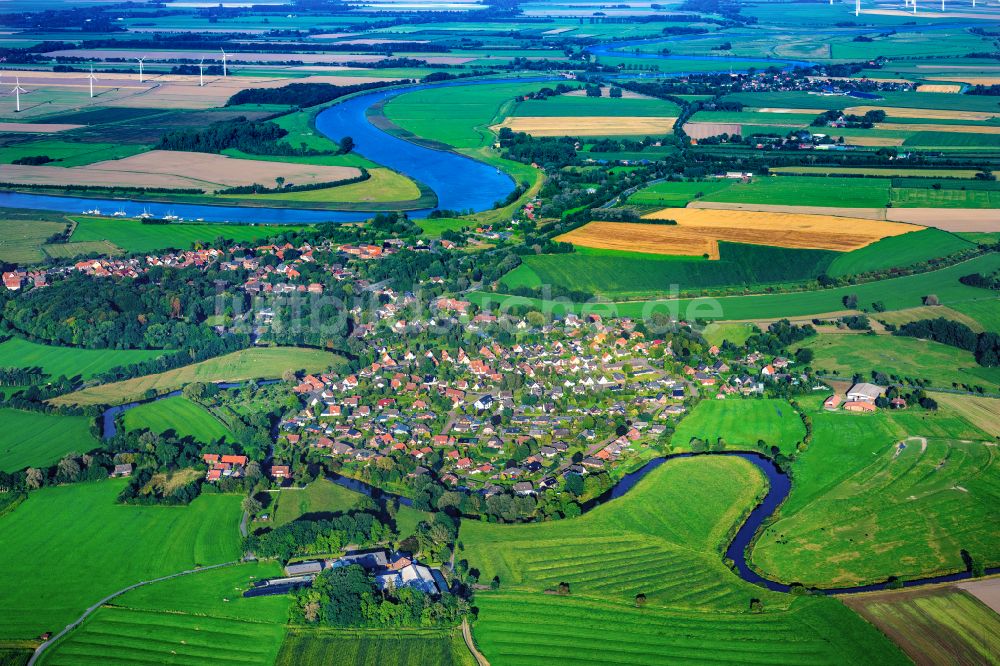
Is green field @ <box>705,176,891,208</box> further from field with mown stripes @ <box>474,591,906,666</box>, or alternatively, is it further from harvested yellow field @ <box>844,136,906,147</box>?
field with mown stripes @ <box>474,591,906,666</box>

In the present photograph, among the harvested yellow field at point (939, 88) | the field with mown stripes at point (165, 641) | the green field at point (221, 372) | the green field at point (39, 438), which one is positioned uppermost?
the harvested yellow field at point (939, 88)

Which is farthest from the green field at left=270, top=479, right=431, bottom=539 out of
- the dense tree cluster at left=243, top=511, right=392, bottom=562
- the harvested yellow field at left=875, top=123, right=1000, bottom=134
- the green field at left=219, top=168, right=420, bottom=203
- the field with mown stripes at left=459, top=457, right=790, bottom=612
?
the harvested yellow field at left=875, top=123, right=1000, bottom=134

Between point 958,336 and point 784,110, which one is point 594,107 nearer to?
point 784,110

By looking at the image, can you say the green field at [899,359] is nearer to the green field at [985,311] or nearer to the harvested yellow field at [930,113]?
the green field at [985,311]

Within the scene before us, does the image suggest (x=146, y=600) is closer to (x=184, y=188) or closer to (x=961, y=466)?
(x=961, y=466)

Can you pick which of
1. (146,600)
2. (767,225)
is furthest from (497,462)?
(767,225)

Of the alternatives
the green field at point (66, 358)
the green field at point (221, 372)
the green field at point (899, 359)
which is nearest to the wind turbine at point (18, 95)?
the green field at point (66, 358)
